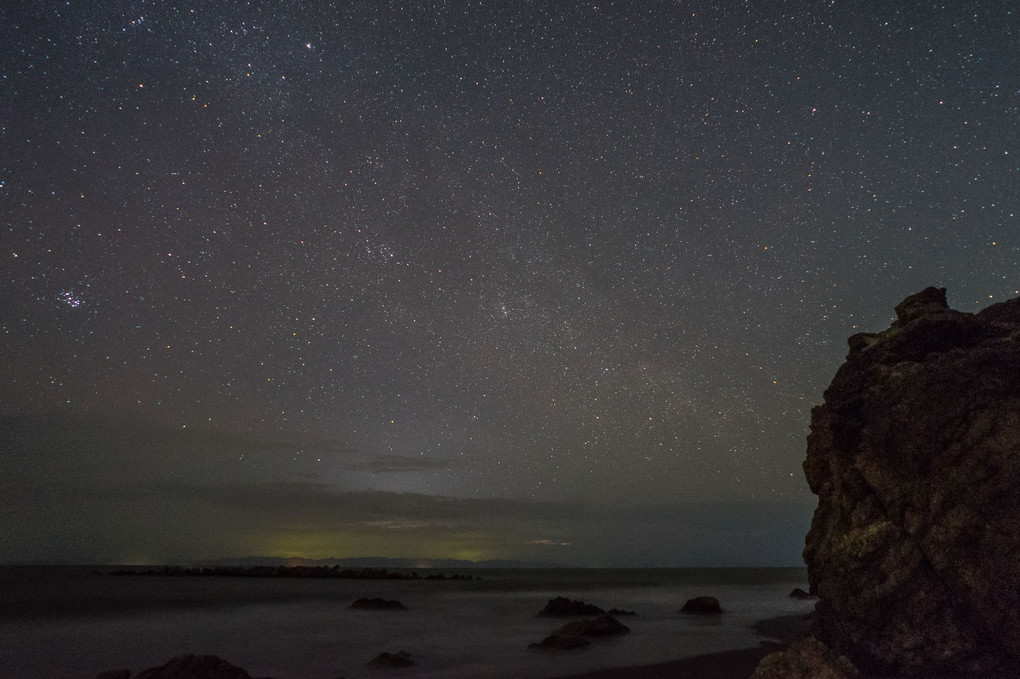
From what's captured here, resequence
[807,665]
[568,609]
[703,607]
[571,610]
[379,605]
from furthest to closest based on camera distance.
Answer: [379,605] < [703,607] < [568,609] < [571,610] < [807,665]

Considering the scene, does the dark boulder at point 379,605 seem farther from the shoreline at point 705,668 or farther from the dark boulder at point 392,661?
the shoreline at point 705,668

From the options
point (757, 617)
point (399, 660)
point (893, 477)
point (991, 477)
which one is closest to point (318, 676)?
point (399, 660)

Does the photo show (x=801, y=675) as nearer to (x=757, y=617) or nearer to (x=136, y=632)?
(x=757, y=617)


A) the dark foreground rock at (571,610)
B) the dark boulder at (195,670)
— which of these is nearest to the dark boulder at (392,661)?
the dark boulder at (195,670)

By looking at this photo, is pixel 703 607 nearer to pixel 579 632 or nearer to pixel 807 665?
pixel 579 632

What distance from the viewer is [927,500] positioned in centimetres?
1327

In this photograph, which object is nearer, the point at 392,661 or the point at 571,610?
the point at 392,661

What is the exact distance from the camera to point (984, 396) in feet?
42.1

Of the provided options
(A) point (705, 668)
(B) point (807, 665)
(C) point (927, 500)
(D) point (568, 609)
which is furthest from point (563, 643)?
(D) point (568, 609)

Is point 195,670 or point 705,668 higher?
point 195,670

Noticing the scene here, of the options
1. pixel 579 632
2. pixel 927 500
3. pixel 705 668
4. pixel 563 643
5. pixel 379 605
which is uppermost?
pixel 927 500

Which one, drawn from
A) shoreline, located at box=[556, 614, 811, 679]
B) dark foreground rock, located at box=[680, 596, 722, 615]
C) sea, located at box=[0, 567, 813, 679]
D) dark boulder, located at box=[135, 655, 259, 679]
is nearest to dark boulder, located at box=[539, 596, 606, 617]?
sea, located at box=[0, 567, 813, 679]

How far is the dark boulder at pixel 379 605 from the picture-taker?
52.0 meters

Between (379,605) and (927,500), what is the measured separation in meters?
49.3
